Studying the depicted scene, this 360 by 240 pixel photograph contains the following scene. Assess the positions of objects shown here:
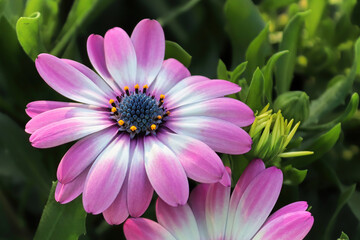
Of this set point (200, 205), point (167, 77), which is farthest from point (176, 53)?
point (200, 205)

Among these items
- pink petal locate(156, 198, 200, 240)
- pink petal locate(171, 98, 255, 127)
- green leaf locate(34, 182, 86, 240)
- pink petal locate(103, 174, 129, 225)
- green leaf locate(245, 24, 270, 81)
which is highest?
pink petal locate(171, 98, 255, 127)

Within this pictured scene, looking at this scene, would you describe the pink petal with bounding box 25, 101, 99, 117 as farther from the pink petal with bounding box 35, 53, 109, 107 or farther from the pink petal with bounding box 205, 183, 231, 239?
the pink petal with bounding box 205, 183, 231, 239

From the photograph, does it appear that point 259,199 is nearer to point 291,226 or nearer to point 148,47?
point 291,226

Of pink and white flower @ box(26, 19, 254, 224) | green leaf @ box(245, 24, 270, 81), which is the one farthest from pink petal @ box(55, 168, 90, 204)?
green leaf @ box(245, 24, 270, 81)

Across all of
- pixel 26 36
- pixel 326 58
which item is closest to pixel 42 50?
pixel 26 36

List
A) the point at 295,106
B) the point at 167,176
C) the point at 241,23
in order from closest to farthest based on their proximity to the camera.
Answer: the point at 167,176 < the point at 295,106 < the point at 241,23

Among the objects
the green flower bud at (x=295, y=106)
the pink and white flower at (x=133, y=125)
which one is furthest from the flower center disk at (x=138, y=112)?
the green flower bud at (x=295, y=106)

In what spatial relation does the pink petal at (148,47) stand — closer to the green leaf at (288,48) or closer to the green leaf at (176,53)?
the green leaf at (176,53)
